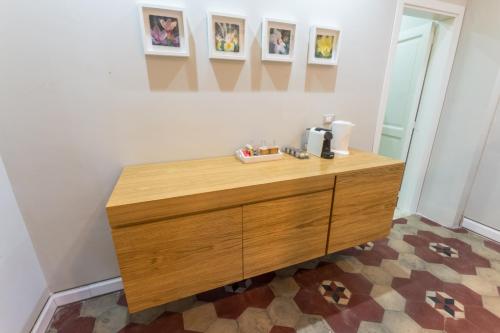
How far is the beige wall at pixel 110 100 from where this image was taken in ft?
3.65

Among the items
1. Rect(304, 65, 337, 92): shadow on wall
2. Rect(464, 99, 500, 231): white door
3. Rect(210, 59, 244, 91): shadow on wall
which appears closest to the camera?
Rect(210, 59, 244, 91): shadow on wall

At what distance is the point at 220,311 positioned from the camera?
138 centimetres

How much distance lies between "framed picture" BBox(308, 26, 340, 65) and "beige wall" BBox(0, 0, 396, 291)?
6cm

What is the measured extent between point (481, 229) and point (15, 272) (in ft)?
11.7

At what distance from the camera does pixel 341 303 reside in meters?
1.42

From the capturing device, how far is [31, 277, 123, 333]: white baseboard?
50.5 inches

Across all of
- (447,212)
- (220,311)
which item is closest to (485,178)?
(447,212)

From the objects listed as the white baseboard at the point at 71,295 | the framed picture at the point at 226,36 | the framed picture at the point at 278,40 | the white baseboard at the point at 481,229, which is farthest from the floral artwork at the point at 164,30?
the white baseboard at the point at 481,229

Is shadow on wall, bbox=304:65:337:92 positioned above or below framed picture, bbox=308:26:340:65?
below

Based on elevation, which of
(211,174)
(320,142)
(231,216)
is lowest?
(231,216)

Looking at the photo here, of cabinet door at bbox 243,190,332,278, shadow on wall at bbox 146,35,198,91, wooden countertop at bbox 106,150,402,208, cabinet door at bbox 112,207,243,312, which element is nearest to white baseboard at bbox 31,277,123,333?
cabinet door at bbox 112,207,243,312

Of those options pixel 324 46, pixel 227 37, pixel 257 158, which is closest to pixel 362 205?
pixel 257 158

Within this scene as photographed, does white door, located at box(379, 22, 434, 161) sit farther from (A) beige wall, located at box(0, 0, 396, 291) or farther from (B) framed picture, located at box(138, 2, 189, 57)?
(B) framed picture, located at box(138, 2, 189, 57)

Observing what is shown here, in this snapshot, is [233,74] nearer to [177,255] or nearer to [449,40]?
[177,255]
